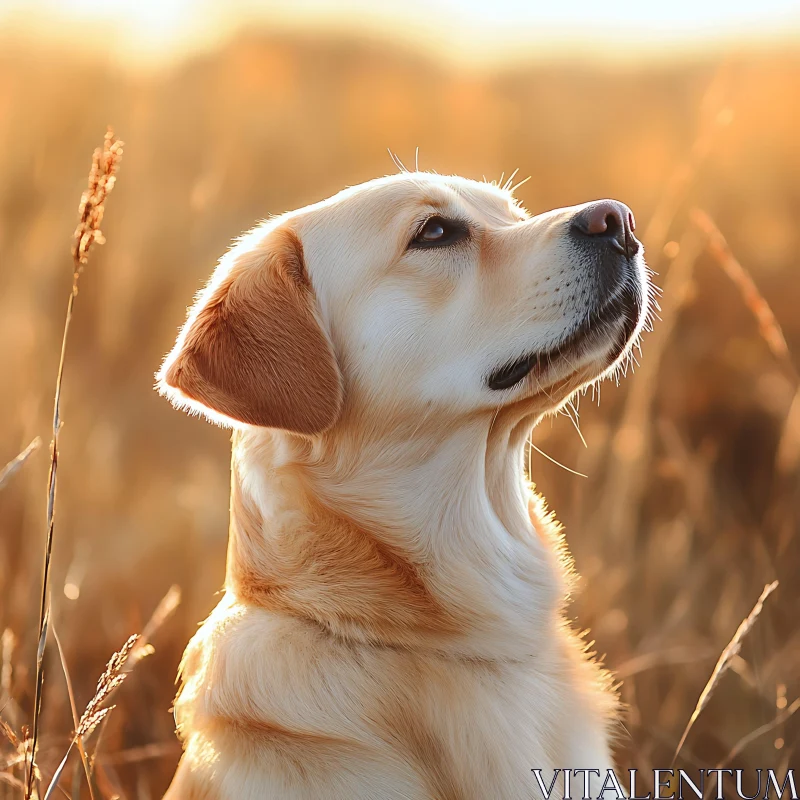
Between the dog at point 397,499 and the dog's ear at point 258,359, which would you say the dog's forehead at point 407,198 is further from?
the dog's ear at point 258,359

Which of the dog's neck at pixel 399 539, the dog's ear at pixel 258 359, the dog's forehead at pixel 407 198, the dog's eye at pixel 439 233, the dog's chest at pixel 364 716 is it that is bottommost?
the dog's chest at pixel 364 716

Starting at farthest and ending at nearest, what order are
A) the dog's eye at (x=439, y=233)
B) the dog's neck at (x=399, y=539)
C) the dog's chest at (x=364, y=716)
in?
1. the dog's eye at (x=439, y=233)
2. the dog's neck at (x=399, y=539)
3. the dog's chest at (x=364, y=716)

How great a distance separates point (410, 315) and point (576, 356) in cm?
36

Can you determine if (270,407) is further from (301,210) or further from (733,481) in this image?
(733,481)

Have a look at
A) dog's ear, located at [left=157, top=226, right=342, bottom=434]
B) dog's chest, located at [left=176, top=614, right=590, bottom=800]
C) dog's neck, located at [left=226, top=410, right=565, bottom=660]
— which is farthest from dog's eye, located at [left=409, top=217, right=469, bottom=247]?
dog's chest, located at [left=176, top=614, right=590, bottom=800]

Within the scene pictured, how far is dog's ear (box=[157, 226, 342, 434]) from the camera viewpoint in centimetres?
184

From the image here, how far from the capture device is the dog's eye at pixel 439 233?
82.0 inches

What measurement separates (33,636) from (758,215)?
12.3 ft

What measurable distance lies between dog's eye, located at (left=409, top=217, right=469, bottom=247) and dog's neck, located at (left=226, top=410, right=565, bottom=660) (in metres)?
0.40

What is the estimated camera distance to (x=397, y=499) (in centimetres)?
200

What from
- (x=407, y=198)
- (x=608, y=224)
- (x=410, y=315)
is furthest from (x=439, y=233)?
(x=608, y=224)

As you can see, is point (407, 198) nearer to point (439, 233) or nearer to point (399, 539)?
point (439, 233)

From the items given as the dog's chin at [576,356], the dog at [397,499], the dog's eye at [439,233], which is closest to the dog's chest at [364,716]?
the dog at [397,499]

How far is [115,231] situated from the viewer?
357 centimetres
